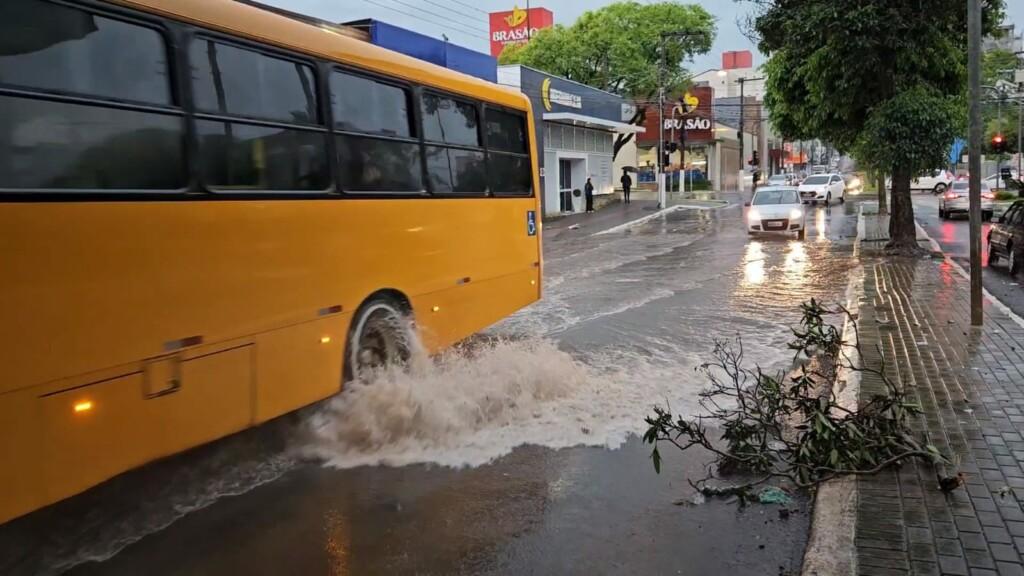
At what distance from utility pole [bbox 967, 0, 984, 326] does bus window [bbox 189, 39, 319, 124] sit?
23.9 ft

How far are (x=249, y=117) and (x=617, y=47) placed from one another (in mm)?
45317

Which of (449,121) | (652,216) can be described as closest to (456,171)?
(449,121)

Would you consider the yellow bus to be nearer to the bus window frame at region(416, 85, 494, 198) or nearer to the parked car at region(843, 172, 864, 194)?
the bus window frame at region(416, 85, 494, 198)

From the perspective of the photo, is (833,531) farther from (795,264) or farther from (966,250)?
(966,250)

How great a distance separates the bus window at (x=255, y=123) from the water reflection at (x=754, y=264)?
1077 centimetres

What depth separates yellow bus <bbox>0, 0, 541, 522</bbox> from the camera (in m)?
3.75

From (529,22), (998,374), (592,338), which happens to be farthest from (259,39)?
(529,22)

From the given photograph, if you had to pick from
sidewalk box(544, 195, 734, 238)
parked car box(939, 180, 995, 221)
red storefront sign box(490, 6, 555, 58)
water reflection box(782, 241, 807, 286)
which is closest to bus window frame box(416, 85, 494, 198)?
water reflection box(782, 241, 807, 286)

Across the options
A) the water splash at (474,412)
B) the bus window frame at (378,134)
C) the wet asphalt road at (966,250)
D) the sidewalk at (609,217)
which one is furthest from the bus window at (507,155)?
the sidewalk at (609,217)

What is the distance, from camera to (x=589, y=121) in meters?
37.1

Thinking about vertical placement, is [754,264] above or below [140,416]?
below

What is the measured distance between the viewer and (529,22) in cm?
6725

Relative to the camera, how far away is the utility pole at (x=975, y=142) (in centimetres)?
891

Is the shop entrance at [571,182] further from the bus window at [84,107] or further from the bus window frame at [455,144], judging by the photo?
the bus window at [84,107]
